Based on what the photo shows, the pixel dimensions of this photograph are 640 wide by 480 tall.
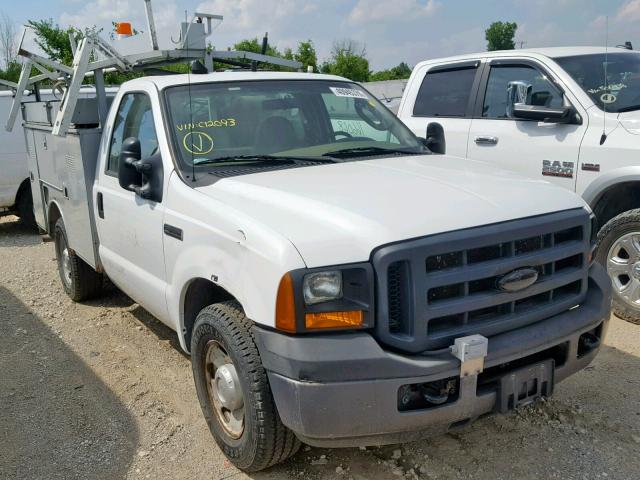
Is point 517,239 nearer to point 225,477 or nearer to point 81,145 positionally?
point 225,477

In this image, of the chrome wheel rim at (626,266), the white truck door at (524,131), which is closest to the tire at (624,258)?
the chrome wheel rim at (626,266)

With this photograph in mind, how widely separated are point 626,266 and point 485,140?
64.0 inches

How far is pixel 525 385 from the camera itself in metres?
2.79

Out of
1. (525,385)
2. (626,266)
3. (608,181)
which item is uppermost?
(608,181)

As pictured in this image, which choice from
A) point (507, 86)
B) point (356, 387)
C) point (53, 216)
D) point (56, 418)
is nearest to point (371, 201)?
point (356, 387)

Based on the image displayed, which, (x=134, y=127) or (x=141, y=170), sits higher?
(x=134, y=127)

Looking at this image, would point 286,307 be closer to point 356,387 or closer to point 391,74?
point 356,387

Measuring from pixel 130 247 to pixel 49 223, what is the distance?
2.58 meters

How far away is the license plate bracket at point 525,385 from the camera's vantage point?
271 cm

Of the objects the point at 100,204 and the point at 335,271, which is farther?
the point at 100,204

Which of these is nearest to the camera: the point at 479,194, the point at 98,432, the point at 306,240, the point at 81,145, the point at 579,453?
the point at 306,240

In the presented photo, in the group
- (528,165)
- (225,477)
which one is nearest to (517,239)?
(225,477)

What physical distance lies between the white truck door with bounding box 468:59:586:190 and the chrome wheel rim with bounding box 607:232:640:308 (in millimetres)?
591

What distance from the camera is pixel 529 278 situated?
109 inches
